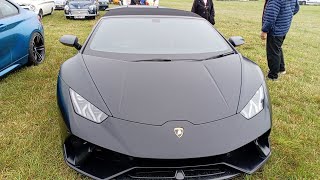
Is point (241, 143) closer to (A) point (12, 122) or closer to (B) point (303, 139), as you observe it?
(B) point (303, 139)

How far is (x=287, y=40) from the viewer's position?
9.95 meters

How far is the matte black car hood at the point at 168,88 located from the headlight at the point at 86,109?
9cm

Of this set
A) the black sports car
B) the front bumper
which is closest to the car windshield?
the black sports car

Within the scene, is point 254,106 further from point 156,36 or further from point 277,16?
point 277,16

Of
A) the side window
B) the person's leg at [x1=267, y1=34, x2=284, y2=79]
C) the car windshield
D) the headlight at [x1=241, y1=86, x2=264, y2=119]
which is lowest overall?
the person's leg at [x1=267, y1=34, x2=284, y2=79]

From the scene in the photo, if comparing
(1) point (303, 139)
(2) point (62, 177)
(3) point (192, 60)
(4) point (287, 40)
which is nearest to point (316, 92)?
(1) point (303, 139)

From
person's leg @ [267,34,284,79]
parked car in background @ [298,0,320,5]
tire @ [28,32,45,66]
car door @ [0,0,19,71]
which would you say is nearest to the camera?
car door @ [0,0,19,71]

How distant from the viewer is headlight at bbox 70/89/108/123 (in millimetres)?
2373

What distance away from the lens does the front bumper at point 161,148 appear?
2164 mm

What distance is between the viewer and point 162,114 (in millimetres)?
2371

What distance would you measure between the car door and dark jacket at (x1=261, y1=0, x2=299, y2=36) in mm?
3669

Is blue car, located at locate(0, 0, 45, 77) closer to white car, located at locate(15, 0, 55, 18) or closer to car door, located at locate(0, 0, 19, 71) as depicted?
car door, located at locate(0, 0, 19, 71)

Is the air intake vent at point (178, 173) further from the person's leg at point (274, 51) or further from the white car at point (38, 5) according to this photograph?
the white car at point (38, 5)

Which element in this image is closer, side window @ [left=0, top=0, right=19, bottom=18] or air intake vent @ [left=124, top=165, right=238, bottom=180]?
air intake vent @ [left=124, top=165, right=238, bottom=180]
